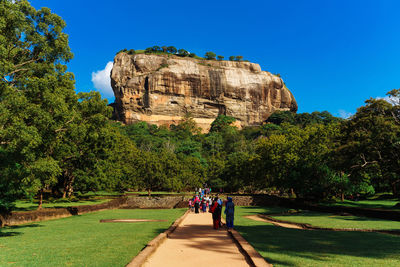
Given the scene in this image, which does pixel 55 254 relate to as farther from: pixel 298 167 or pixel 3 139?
pixel 298 167

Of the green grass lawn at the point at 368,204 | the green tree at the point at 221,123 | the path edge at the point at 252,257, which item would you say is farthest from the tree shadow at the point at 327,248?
the green tree at the point at 221,123

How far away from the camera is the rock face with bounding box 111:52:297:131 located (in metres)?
108

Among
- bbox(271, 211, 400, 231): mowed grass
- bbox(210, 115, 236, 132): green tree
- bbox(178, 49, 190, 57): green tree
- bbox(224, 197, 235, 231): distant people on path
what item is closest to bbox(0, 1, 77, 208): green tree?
bbox(224, 197, 235, 231): distant people on path

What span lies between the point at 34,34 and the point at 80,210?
47.8 ft

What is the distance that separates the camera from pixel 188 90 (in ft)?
367

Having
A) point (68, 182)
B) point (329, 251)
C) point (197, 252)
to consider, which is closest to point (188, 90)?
point (68, 182)

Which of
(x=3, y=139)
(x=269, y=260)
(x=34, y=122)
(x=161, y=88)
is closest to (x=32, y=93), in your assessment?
(x=34, y=122)

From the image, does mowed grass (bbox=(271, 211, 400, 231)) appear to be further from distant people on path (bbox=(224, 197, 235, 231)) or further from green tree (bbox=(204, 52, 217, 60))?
green tree (bbox=(204, 52, 217, 60))

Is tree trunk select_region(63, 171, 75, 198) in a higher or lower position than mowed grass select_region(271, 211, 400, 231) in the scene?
higher

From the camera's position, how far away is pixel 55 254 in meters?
7.66

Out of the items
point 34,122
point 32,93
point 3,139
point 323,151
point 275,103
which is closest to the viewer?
point 3,139

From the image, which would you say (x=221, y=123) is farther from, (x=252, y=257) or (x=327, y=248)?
(x=252, y=257)

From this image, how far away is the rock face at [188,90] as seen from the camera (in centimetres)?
10788

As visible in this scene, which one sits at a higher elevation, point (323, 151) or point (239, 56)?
point (239, 56)
